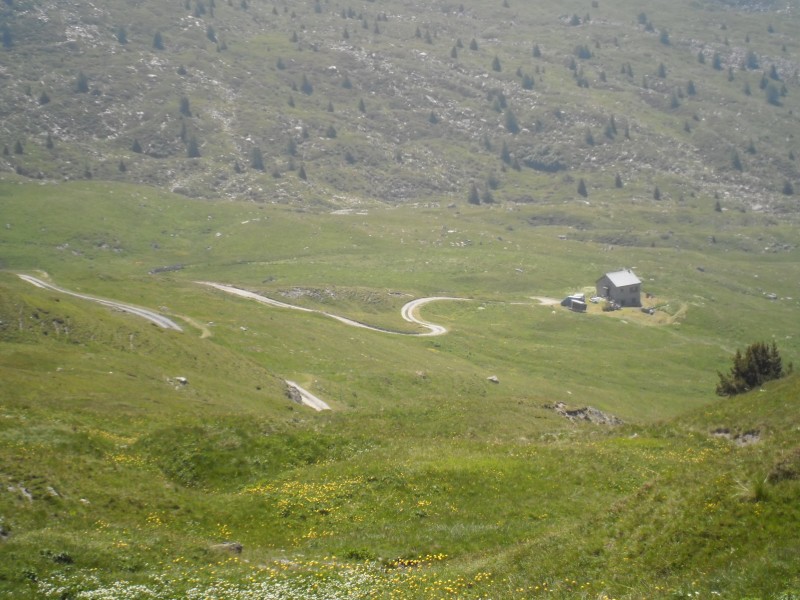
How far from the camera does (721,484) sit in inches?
860

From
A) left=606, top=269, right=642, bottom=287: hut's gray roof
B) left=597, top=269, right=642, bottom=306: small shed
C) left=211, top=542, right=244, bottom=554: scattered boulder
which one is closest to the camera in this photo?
left=211, top=542, right=244, bottom=554: scattered boulder

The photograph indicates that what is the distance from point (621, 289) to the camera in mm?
170250

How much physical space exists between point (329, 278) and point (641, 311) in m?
75.3

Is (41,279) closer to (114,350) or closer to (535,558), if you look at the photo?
(114,350)

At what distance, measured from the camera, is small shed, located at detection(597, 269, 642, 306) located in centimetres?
17025

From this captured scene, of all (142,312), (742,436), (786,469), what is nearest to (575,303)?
(142,312)

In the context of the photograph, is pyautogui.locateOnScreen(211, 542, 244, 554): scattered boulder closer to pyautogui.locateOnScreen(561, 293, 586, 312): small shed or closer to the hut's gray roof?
pyautogui.locateOnScreen(561, 293, 586, 312): small shed

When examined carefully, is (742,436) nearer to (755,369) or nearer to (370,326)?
(755,369)

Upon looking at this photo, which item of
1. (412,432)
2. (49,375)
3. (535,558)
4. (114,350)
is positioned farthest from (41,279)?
(535,558)

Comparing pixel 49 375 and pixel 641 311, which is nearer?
Answer: pixel 49 375

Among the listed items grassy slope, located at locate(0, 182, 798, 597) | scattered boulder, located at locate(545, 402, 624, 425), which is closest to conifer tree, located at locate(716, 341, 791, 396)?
scattered boulder, located at locate(545, 402, 624, 425)

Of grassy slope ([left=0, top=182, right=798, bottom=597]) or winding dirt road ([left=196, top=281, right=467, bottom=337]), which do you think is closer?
grassy slope ([left=0, top=182, right=798, bottom=597])

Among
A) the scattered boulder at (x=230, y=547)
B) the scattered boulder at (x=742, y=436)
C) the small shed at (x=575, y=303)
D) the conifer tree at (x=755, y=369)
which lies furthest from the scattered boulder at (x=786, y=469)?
the small shed at (x=575, y=303)

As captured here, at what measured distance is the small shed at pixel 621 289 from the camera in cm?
17025
